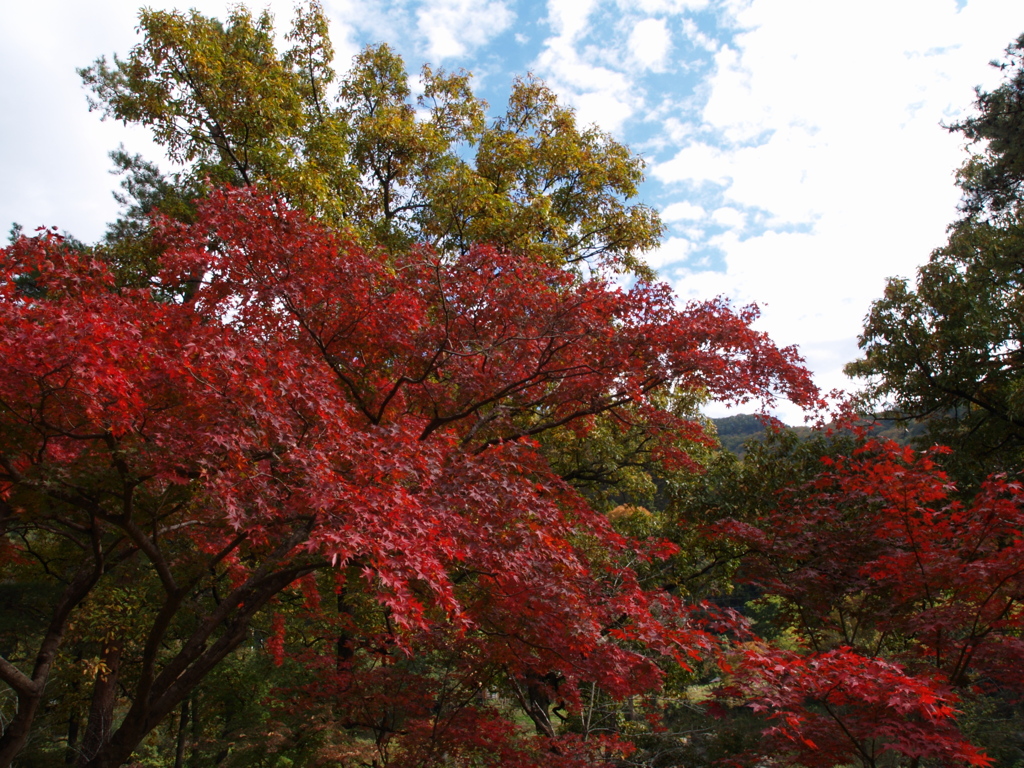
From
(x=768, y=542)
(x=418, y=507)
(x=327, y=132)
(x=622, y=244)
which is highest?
(x=327, y=132)

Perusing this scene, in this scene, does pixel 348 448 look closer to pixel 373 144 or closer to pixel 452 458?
pixel 452 458

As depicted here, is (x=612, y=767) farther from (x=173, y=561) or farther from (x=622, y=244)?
(x=622, y=244)

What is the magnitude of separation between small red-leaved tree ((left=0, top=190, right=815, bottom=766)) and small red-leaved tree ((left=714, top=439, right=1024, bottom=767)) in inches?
32.7

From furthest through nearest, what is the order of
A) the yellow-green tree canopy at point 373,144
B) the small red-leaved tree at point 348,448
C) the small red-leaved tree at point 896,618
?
the yellow-green tree canopy at point 373,144 → the small red-leaved tree at point 896,618 → the small red-leaved tree at point 348,448

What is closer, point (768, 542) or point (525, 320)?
point (525, 320)

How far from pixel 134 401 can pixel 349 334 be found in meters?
2.28

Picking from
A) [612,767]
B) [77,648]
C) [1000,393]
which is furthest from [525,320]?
[77,648]

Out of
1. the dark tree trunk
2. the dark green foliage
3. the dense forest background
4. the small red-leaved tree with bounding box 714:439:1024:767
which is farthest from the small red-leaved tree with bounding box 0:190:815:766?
the dark green foliage

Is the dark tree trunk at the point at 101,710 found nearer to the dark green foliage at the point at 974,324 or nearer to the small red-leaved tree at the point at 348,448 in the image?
the small red-leaved tree at the point at 348,448

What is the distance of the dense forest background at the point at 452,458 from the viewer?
3658mm

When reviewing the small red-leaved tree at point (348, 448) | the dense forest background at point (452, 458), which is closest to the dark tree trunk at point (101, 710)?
the dense forest background at point (452, 458)

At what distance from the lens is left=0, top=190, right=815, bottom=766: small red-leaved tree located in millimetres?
3447

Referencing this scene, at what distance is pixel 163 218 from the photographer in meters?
5.41

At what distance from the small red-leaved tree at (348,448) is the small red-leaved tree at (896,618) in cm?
83
